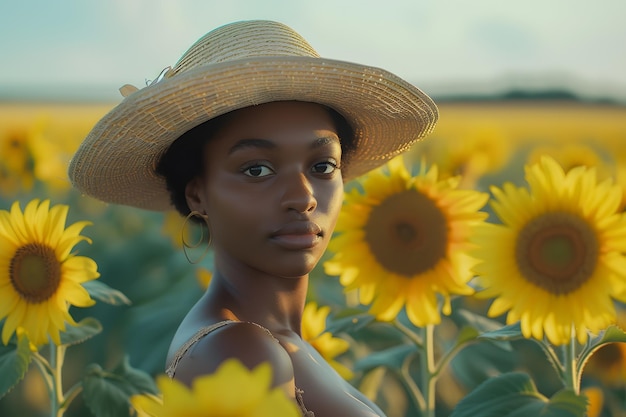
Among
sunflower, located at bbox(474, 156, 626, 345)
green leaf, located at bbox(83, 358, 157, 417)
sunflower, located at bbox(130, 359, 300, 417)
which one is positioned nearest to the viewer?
sunflower, located at bbox(130, 359, 300, 417)

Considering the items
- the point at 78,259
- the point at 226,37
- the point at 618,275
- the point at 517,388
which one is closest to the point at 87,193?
the point at 78,259

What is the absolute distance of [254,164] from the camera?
1.51m

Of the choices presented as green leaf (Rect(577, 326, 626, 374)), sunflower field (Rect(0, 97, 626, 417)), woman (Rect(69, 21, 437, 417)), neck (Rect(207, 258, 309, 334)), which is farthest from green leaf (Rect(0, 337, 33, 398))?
green leaf (Rect(577, 326, 626, 374))

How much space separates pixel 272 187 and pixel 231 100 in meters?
0.15

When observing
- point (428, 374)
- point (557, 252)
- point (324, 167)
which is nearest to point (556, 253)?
point (557, 252)

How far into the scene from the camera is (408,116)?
1.88 metres

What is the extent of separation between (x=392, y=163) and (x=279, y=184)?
0.74m

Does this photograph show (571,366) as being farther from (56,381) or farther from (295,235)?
(56,381)

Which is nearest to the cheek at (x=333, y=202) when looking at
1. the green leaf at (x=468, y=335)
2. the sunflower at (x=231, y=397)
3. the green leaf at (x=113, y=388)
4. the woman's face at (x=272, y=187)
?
the woman's face at (x=272, y=187)

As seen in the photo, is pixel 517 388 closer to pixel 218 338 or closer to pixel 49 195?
pixel 218 338

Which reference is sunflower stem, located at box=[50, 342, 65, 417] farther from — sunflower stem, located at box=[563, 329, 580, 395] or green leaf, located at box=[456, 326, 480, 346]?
sunflower stem, located at box=[563, 329, 580, 395]

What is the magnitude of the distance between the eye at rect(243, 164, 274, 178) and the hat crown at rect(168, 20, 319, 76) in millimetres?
204

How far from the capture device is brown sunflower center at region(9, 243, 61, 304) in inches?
78.8

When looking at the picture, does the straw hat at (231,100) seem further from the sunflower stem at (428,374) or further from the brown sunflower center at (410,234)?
the sunflower stem at (428,374)
